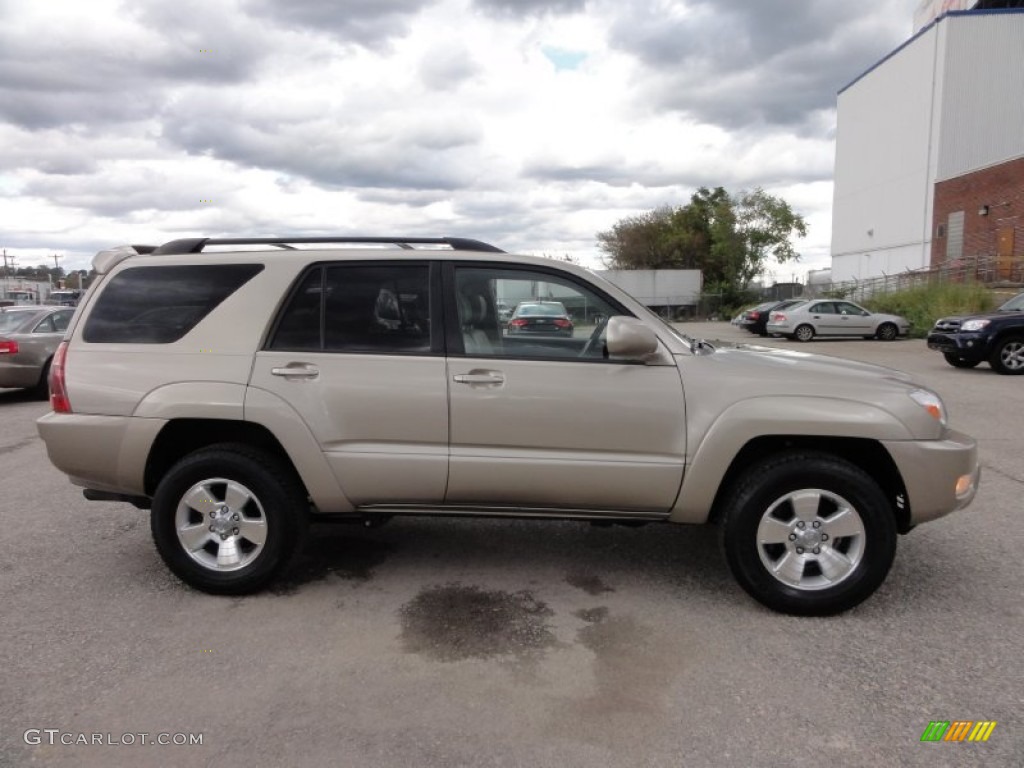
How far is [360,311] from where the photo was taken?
385cm

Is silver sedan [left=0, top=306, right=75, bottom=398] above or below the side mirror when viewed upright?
below

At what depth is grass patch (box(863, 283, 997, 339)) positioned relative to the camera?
22.8 metres

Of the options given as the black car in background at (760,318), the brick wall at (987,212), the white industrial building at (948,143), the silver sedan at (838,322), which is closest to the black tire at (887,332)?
the silver sedan at (838,322)

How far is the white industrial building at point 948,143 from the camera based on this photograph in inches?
1318

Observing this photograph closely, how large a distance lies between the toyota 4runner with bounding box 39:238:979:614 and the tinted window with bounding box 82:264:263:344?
11 mm

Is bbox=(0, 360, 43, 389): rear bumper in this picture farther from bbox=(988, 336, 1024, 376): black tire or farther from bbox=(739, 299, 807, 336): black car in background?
bbox=(739, 299, 807, 336): black car in background

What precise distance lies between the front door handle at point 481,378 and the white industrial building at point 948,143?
33293mm

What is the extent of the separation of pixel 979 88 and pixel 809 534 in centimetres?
4397

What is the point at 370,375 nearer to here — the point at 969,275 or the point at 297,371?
A: the point at 297,371

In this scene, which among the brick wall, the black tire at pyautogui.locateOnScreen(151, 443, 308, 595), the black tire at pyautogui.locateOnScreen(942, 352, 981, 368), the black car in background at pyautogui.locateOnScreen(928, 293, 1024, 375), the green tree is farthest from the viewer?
the green tree

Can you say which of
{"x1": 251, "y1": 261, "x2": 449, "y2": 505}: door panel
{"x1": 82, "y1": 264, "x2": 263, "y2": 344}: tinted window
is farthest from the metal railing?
{"x1": 82, "y1": 264, "x2": 263, "y2": 344}: tinted window

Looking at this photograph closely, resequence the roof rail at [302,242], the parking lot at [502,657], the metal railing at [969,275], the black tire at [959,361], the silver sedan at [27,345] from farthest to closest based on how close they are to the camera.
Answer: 1. the metal railing at [969,275]
2. the black tire at [959,361]
3. the silver sedan at [27,345]
4. the roof rail at [302,242]
5. the parking lot at [502,657]

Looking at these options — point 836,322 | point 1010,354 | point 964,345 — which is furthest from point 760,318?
point 1010,354

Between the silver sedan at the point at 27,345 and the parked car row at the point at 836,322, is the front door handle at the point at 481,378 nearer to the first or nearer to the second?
the silver sedan at the point at 27,345
